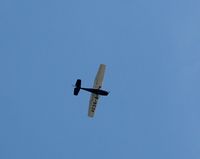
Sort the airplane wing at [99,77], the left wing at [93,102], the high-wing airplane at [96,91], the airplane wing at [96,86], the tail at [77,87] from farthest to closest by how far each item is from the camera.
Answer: the left wing at [93,102], the airplane wing at [96,86], the airplane wing at [99,77], the high-wing airplane at [96,91], the tail at [77,87]

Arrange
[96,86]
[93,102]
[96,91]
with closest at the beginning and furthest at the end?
[96,91]
[96,86]
[93,102]

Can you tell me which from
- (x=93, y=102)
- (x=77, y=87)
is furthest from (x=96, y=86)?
(x=77, y=87)

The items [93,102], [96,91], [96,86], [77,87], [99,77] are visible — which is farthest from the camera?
[93,102]

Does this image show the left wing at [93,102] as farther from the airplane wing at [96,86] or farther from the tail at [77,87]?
the tail at [77,87]

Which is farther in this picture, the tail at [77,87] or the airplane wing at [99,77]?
the airplane wing at [99,77]

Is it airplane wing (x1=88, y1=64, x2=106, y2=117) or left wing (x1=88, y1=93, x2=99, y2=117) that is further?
left wing (x1=88, y1=93, x2=99, y2=117)

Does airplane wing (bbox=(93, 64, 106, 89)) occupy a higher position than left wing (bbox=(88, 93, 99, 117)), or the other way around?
airplane wing (bbox=(93, 64, 106, 89))

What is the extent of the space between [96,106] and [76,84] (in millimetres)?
10158

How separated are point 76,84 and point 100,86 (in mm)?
7659

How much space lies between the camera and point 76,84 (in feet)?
Answer: 540

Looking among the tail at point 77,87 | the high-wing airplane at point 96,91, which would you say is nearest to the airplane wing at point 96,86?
the high-wing airplane at point 96,91

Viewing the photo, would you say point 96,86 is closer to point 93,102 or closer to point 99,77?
point 99,77

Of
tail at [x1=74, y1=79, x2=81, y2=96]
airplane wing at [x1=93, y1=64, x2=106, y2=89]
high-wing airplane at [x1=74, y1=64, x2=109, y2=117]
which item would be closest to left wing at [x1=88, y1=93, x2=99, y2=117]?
high-wing airplane at [x1=74, y1=64, x2=109, y2=117]

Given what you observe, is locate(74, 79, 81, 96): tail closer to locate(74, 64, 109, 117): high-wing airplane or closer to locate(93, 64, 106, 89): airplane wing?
locate(74, 64, 109, 117): high-wing airplane
